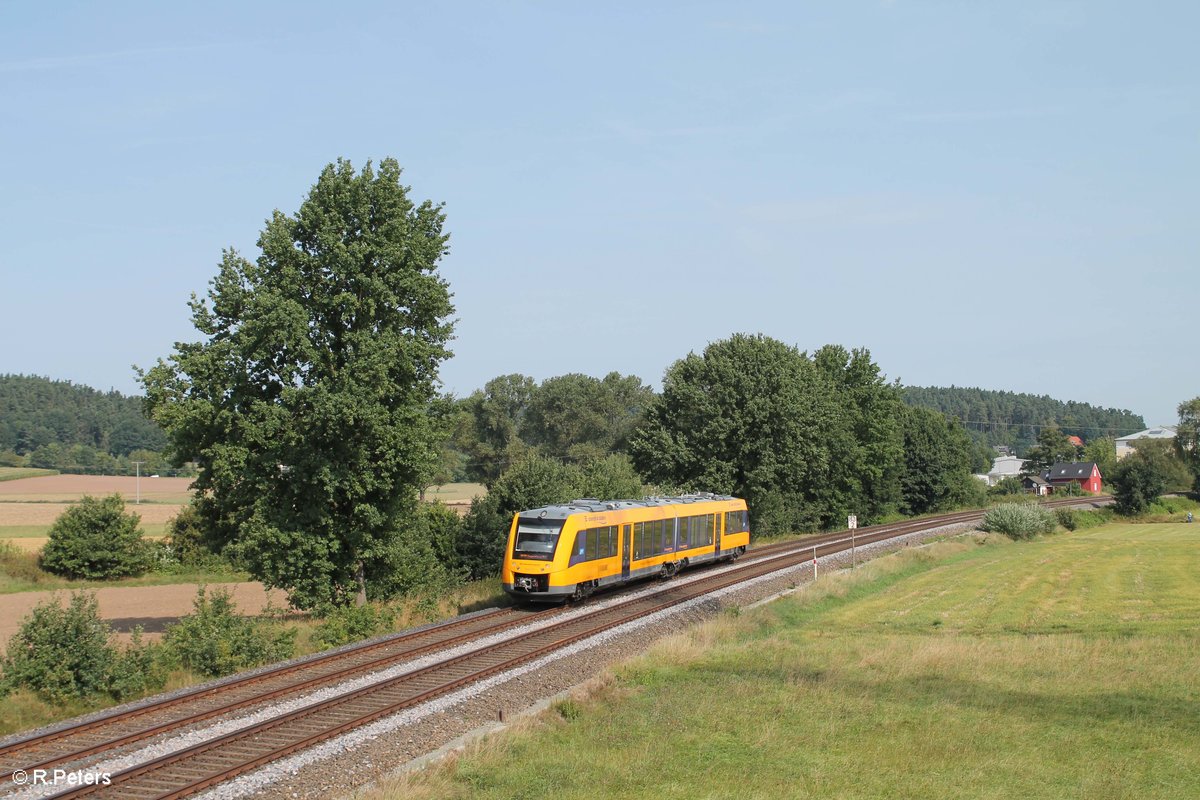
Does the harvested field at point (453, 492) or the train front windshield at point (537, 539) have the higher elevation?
the train front windshield at point (537, 539)

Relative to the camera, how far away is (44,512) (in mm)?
85375

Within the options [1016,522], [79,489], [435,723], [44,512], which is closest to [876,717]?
[435,723]

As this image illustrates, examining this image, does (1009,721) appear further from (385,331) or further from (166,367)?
(166,367)

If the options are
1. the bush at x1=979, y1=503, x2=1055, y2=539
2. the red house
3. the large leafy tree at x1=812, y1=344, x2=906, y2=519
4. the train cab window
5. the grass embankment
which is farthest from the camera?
the red house

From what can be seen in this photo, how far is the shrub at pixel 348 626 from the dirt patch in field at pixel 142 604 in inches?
338

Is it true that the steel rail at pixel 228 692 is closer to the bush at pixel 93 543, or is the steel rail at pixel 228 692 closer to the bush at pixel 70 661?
the bush at pixel 70 661

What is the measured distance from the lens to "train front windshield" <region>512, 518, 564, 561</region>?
2744cm

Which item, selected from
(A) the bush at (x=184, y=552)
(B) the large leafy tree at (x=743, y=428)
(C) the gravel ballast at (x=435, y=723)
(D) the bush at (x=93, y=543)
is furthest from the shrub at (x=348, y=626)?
(B) the large leafy tree at (x=743, y=428)

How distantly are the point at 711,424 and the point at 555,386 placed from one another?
65.2m

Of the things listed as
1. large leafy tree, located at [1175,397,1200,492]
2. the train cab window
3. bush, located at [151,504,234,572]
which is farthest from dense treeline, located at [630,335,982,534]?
large leafy tree, located at [1175,397,1200,492]

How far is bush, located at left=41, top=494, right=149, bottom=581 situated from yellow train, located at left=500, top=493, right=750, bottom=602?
3283cm

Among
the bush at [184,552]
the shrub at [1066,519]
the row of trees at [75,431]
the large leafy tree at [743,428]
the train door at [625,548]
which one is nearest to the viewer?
the train door at [625,548]

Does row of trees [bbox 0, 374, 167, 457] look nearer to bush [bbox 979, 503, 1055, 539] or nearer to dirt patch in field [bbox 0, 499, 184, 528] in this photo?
dirt patch in field [bbox 0, 499, 184, 528]

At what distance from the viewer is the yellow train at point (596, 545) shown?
2745 centimetres
